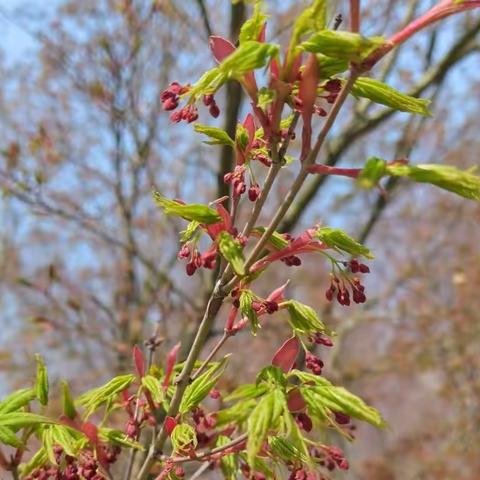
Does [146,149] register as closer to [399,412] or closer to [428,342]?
[428,342]

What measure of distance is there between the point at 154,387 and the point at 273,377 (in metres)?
0.28

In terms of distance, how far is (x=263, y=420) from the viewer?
82cm

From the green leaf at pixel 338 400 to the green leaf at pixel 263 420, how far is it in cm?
6

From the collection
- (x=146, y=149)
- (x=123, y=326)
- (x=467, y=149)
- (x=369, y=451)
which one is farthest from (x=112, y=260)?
(x=369, y=451)

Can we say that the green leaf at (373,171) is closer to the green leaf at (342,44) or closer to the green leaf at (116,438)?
the green leaf at (342,44)

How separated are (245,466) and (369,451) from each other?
48.3 feet

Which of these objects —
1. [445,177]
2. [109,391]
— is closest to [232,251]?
[445,177]

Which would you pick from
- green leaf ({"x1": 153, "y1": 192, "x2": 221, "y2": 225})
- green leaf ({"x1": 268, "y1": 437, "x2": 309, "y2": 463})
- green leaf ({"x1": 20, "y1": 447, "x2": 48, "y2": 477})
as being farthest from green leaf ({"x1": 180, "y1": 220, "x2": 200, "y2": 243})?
green leaf ({"x1": 20, "y1": 447, "x2": 48, "y2": 477})

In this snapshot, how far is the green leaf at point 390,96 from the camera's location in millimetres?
865

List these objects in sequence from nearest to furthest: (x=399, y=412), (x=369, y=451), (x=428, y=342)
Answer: (x=428, y=342) < (x=369, y=451) < (x=399, y=412)

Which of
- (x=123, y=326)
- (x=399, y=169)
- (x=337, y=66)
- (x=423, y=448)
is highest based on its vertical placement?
(x=337, y=66)

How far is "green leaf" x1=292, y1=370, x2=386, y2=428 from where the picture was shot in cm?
83

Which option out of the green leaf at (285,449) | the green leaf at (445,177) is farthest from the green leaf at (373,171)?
the green leaf at (285,449)

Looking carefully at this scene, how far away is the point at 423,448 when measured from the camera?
7.42m
